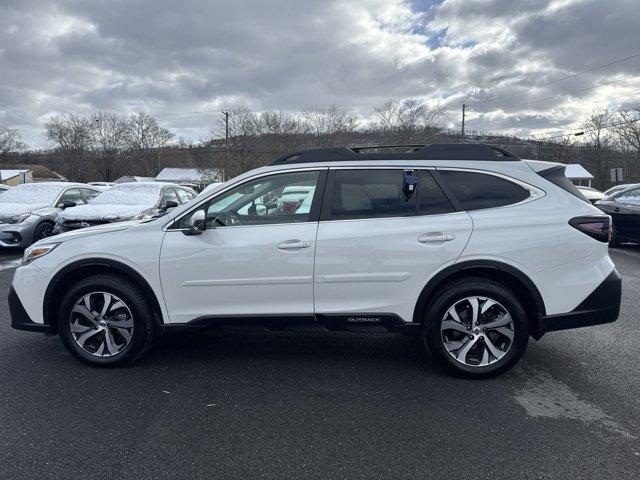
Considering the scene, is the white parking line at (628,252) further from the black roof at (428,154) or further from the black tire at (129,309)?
the black tire at (129,309)

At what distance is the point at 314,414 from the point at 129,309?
1.80m

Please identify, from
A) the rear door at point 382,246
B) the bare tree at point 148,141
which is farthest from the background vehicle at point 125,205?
the bare tree at point 148,141

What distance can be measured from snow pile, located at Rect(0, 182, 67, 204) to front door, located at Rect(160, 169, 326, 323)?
8.70 meters

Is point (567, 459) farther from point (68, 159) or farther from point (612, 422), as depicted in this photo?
point (68, 159)

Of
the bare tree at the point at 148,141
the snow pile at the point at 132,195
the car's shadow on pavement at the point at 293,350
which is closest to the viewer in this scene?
the car's shadow on pavement at the point at 293,350

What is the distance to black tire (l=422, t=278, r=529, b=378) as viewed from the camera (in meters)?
3.47

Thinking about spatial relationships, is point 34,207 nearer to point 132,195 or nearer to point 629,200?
point 132,195

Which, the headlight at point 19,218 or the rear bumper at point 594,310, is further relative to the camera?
the headlight at point 19,218

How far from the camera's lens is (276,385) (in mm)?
3525

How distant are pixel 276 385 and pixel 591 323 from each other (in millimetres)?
2547

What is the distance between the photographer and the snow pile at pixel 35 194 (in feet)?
34.7

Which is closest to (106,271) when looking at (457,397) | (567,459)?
(457,397)

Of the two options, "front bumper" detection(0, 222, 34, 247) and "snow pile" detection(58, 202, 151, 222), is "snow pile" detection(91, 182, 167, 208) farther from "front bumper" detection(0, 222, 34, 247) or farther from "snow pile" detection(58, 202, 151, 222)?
"front bumper" detection(0, 222, 34, 247)

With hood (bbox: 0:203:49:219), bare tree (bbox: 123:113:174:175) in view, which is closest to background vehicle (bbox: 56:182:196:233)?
hood (bbox: 0:203:49:219)
